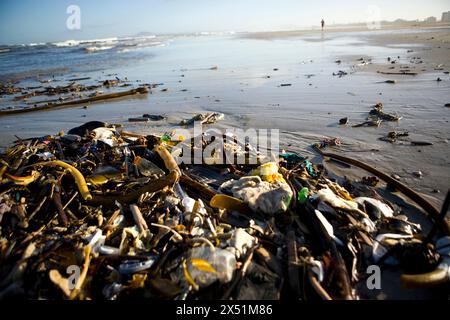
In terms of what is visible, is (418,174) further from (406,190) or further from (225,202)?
(225,202)

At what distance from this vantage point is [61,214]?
332cm

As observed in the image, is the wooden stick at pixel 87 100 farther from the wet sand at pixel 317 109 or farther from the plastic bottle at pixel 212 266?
the plastic bottle at pixel 212 266

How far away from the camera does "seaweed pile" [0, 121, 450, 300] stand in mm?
2502

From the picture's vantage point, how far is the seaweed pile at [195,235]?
250 cm

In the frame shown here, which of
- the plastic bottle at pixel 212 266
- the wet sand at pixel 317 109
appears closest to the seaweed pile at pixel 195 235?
the plastic bottle at pixel 212 266

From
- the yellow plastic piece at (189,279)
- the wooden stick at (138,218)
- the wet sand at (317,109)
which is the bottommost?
the yellow plastic piece at (189,279)

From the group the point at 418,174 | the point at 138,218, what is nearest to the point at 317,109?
the point at 418,174

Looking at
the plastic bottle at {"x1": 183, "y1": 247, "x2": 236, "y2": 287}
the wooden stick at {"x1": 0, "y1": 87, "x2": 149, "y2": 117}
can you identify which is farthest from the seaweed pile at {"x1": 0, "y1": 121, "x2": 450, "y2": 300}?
the wooden stick at {"x1": 0, "y1": 87, "x2": 149, "y2": 117}

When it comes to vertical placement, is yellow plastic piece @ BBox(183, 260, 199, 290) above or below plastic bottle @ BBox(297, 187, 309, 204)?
below

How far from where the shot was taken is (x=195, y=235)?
3.03 m

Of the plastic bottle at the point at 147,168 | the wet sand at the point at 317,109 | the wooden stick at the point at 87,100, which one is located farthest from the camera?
the wooden stick at the point at 87,100

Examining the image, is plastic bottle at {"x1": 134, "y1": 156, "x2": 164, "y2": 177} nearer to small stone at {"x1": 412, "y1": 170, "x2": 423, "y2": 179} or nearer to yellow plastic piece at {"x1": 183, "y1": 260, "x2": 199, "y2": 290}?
yellow plastic piece at {"x1": 183, "y1": 260, "x2": 199, "y2": 290}
